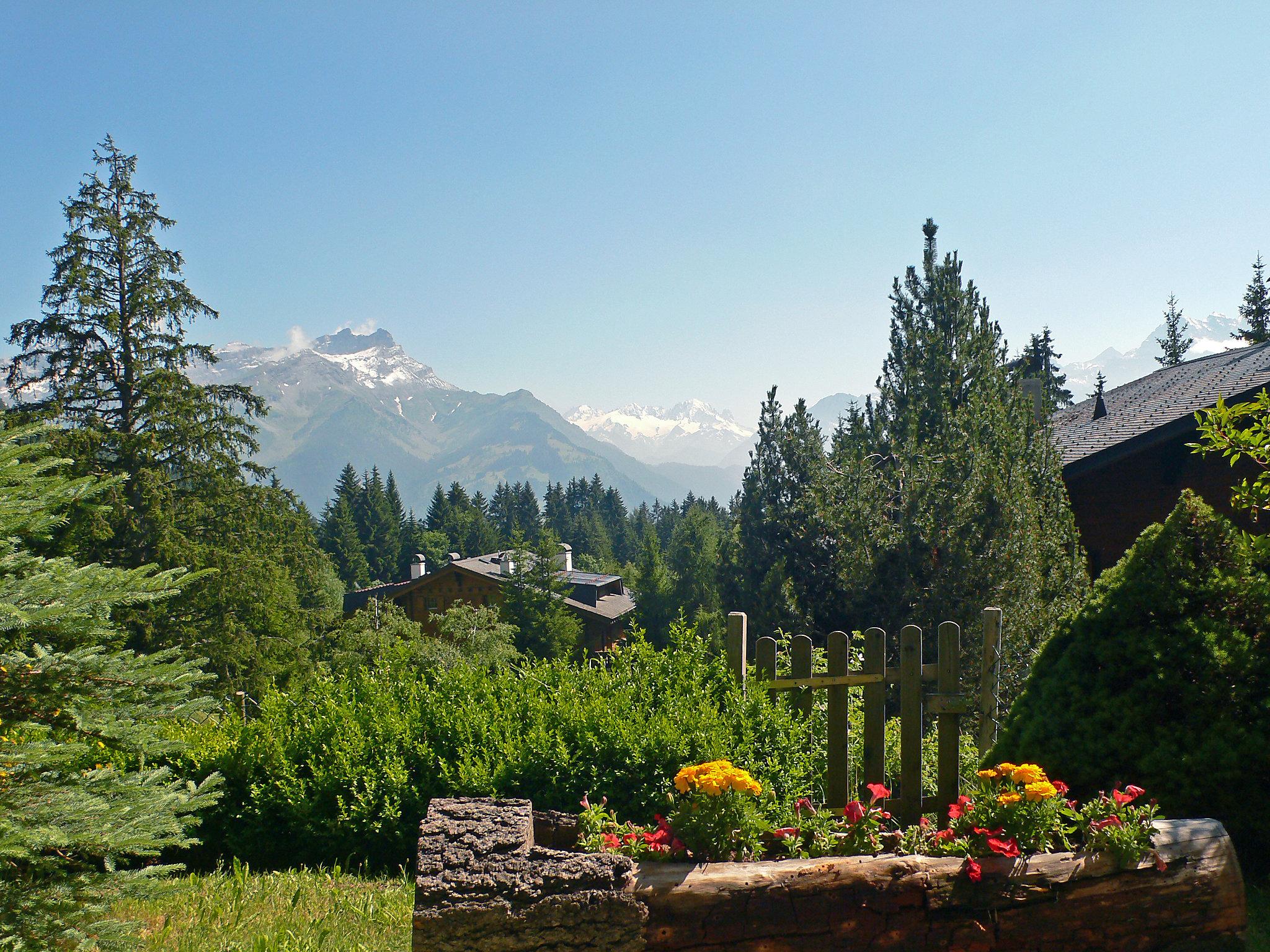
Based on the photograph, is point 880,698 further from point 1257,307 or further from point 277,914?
point 1257,307

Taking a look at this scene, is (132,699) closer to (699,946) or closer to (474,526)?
(699,946)

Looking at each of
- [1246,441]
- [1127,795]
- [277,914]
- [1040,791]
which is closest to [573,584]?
[277,914]

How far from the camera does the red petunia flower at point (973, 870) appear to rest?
11.0 ft

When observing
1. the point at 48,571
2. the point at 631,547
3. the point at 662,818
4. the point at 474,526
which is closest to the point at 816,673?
the point at 662,818

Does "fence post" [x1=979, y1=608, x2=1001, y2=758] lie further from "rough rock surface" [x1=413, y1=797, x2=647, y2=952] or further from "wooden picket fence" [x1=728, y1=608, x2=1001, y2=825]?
"rough rock surface" [x1=413, y1=797, x2=647, y2=952]

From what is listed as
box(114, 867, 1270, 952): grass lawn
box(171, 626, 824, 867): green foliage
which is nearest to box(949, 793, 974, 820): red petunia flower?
box(171, 626, 824, 867): green foliage

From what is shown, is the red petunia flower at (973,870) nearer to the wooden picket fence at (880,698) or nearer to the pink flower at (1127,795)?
the pink flower at (1127,795)

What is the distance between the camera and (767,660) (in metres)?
6.04

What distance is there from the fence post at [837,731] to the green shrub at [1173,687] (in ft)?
3.99

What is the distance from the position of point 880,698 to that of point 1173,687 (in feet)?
6.27

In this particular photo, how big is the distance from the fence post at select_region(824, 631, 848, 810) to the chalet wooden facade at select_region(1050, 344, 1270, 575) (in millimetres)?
7862

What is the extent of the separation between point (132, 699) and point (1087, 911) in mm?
4513

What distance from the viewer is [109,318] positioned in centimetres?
1903

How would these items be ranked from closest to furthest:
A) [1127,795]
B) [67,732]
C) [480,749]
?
[1127,795] → [67,732] → [480,749]
